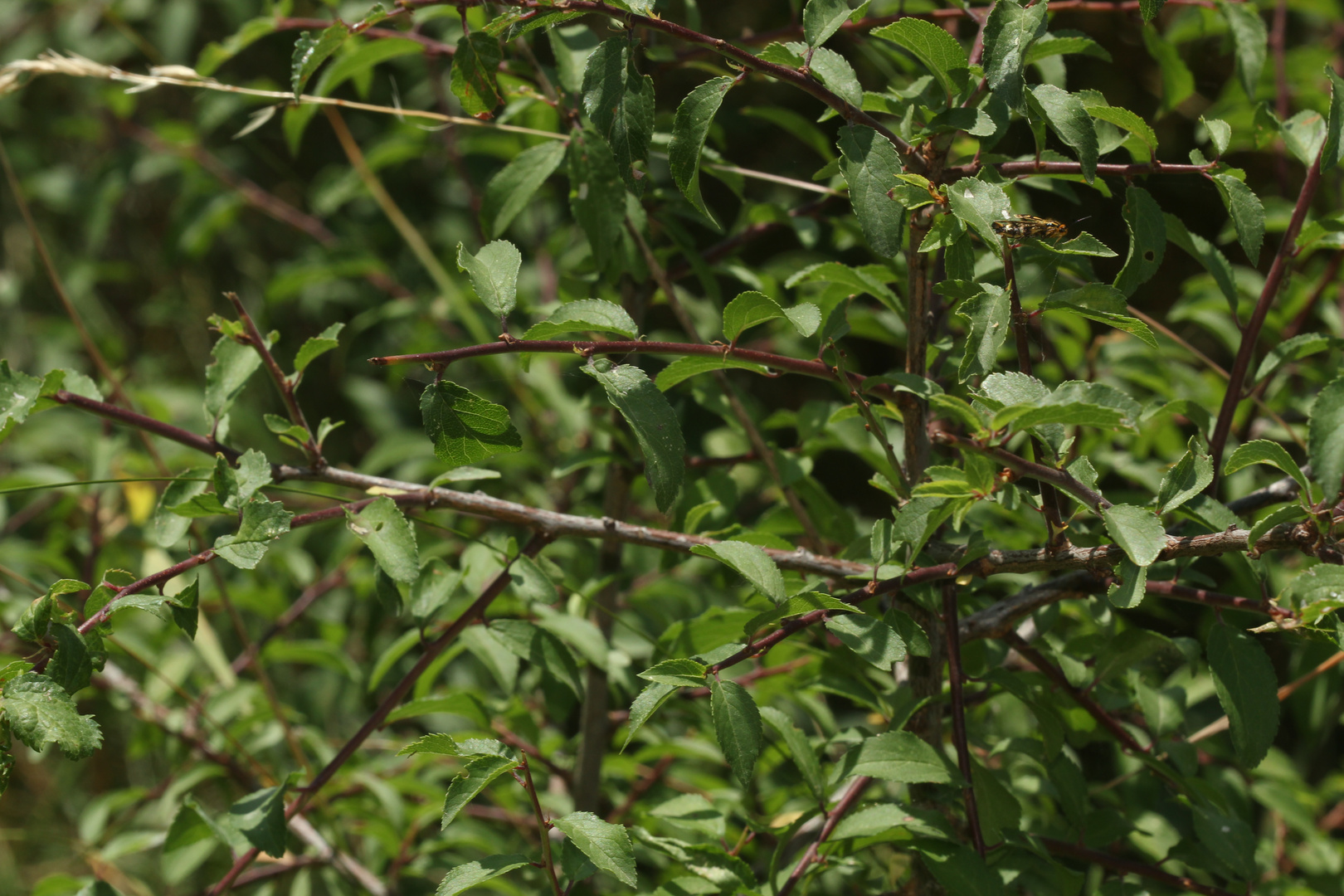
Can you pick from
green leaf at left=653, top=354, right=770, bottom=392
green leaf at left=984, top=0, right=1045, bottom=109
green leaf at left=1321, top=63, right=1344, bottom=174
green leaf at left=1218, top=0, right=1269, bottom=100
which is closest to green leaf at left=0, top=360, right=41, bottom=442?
green leaf at left=653, top=354, right=770, bottom=392

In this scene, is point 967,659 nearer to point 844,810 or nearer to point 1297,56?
point 844,810

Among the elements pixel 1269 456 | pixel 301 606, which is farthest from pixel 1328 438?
pixel 301 606

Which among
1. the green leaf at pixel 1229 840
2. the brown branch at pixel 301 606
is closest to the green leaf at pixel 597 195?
the green leaf at pixel 1229 840

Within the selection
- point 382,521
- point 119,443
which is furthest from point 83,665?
point 119,443

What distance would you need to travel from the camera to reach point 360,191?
1.67 meters

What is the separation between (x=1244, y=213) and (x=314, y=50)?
717mm

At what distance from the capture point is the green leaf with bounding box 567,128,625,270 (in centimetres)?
87

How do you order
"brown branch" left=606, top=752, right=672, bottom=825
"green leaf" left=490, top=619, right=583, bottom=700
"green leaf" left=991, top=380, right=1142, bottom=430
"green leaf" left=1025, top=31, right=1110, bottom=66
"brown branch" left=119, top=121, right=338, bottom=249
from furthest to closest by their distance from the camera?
1. "brown branch" left=119, top=121, right=338, bottom=249
2. "brown branch" left=606, top=752, right=672, bottom=825
3. "green leaf" left=490, top=619, right=583, bottom=700
4. "green leaf" left=1025, top=31, right=1110, bottom=66
5. "green leaf" left=991, top=380, right=1142, bottom=430

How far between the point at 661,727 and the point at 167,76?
88 centimetres

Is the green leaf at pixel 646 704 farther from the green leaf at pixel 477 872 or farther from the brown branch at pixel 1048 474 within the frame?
the brown branch at pixel 1048 474

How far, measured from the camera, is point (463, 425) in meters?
0.67

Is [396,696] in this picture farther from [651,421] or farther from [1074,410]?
[1074,410]

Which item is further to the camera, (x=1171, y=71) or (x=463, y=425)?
(x=1171, y=71)

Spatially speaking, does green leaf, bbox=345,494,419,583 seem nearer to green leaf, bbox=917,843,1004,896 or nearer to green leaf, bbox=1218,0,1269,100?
green leaf, bbox=917,843,1004,896
